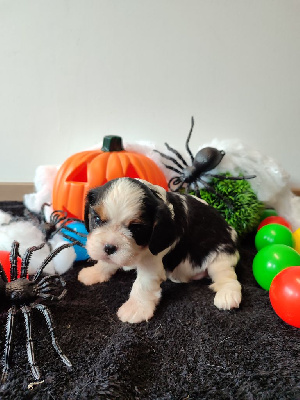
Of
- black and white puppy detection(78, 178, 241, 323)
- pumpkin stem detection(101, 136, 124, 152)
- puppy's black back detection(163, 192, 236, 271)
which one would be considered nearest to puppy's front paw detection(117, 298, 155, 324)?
black and white puppy detection(78, 178, 241, 323)

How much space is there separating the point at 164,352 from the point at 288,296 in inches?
17.9

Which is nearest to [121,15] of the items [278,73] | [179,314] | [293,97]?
[278,73]

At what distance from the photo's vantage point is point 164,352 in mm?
1022

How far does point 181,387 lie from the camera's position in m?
0.89

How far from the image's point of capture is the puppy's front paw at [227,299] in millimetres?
1235

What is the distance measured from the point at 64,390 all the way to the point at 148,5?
2.14 meters

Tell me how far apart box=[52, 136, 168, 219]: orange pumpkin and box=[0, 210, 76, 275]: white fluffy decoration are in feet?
0.72

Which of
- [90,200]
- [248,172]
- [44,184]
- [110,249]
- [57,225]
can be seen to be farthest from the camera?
[44,184]

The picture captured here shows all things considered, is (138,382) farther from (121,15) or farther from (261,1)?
(261,1)

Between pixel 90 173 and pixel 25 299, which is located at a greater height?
pixel 90 173

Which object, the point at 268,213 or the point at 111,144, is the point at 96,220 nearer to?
the point at 111,144

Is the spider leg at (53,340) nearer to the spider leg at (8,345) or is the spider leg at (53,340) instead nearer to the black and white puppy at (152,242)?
the spider leg at (8,345)

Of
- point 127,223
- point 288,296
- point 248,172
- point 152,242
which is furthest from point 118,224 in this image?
point 248,172

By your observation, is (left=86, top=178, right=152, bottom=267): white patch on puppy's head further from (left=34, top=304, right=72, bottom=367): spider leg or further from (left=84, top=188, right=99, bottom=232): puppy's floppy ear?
(left=34, top=304, right=72, bottom=367): spider leg
